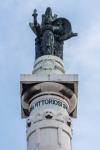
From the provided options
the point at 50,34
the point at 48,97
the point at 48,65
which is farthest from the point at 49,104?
the point at 50,34

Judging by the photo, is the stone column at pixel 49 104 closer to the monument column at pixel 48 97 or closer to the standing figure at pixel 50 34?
the monument column at pixel 48 97

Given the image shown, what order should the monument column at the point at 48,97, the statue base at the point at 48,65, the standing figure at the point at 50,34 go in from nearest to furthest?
the monument column at the point at 48,97 < the statue base at the point at 48,65 < the standing figure at the point at 50,34

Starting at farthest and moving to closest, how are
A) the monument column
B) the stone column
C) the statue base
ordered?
the statue base
the monument column
the stone column

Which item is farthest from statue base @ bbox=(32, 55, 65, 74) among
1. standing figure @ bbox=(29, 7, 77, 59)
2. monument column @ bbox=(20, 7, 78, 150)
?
standing figure @ bbox=(29, 7, 77, 59)

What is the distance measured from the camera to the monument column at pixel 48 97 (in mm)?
31766

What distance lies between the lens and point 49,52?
3628 cm

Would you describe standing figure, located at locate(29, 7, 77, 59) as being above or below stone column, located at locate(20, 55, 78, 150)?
above

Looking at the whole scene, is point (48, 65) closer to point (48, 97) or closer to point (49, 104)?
point (48, 97)

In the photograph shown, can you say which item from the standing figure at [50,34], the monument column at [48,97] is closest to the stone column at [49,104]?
the monument column at [48,97]

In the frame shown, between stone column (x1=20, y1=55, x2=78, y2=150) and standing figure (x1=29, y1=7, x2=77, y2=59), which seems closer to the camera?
stone column (x1=20, y1=55, x2=78, y2=150)

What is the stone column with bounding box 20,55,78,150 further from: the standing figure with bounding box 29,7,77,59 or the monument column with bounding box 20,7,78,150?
the standing figure with bounding box 29,7,77,59

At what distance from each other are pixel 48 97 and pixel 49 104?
1.34 ft

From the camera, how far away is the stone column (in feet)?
104

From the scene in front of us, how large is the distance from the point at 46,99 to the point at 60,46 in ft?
16.4
